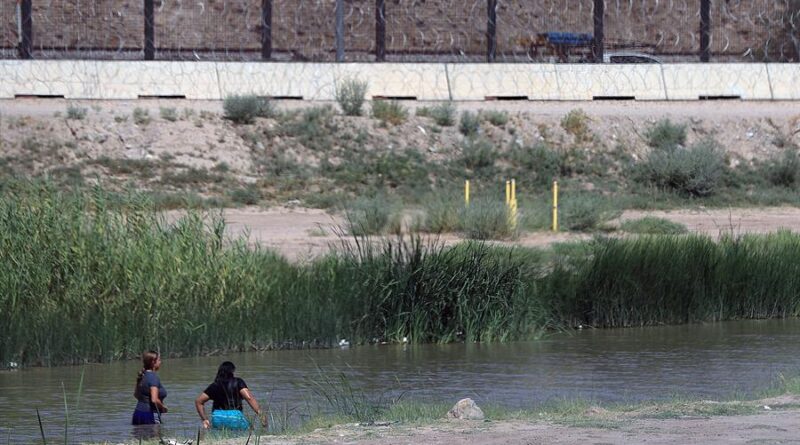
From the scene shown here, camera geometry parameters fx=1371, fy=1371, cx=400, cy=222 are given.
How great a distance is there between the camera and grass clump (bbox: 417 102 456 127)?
38.3m

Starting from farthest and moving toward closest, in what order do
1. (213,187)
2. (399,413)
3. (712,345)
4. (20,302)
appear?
(213,187), (712,345), (20,302), (399,413)

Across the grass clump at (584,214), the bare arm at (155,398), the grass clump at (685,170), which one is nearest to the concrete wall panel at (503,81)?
the grass clump at (685,170)

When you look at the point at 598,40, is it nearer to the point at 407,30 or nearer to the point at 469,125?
the point at 469,125

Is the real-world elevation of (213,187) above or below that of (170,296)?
above

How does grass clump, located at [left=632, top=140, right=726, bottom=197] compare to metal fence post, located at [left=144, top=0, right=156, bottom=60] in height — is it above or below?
below

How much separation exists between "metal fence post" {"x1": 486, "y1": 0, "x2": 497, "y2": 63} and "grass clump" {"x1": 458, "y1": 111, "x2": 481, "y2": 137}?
3.65 metres

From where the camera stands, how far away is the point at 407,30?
54.5 m

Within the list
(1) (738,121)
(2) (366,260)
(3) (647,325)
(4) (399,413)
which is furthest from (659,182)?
(4) (399,413)

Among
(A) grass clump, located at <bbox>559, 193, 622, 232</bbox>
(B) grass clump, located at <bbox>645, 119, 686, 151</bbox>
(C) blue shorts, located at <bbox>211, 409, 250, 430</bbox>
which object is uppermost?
(B) grass clump, located at <bbox>645, 119, 686, 151</bbox>

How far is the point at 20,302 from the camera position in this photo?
16.3 meters

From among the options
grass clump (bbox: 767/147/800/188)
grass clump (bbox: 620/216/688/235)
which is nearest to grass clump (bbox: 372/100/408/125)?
grass clump (bbox: 620/216/688/235)

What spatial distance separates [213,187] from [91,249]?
52.9 feet

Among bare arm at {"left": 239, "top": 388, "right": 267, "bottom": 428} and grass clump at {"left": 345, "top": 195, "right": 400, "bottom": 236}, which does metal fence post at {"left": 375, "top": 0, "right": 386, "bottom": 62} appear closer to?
grass clump at {"left": 345, "top": 195, "right": 400, "bottom": 236}

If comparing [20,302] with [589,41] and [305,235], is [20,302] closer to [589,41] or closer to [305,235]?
[305,235]
